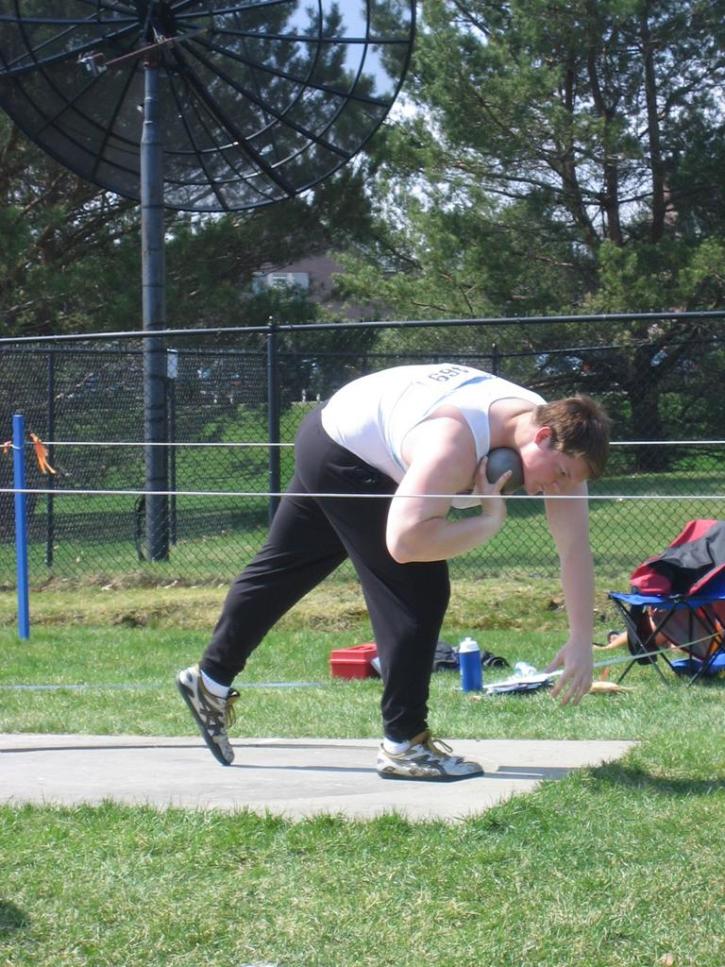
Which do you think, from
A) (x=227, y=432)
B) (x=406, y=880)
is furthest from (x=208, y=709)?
(x=227, y=432)

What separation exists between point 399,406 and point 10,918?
189cm

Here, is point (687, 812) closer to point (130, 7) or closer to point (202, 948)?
point (202, 948)

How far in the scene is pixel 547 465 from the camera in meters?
3.97

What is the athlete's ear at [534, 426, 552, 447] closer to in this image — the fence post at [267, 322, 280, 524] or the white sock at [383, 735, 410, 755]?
the white sock at [383, 735, 410, 755]

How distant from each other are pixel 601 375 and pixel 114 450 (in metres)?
4.80

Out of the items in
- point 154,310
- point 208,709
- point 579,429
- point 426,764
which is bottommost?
point 426,764

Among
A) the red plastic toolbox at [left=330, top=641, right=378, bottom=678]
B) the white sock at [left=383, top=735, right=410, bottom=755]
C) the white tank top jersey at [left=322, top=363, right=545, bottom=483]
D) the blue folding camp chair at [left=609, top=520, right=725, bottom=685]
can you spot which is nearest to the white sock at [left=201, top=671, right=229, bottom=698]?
the white sock at [left=383, top=735, right=410, bottom=755]

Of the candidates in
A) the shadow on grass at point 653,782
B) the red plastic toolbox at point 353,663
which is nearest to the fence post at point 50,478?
the red plastic toolbox at point 353,663

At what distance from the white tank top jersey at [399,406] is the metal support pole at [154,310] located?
689 cm

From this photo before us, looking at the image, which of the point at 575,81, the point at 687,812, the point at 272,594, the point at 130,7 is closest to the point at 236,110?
the point at 130,7

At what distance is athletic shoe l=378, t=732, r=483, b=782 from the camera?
14.4 feet

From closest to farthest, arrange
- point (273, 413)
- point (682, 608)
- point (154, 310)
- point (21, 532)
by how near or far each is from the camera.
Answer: point (682, 608), point (21, 532), point (273, 413), point (154, 310)

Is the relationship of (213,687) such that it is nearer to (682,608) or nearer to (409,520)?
(409,520)

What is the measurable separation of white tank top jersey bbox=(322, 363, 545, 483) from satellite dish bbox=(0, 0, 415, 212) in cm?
829
